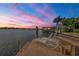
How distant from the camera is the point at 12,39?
68.4 inches

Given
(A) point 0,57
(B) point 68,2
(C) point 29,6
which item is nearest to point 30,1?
(C) point 29,6

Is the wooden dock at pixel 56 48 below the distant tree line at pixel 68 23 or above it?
below

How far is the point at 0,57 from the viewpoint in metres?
1.75

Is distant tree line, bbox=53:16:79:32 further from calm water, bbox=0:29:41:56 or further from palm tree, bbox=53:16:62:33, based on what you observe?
calm water, bbox=0:29:41:56

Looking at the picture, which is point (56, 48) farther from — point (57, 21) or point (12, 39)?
point (12, 39)

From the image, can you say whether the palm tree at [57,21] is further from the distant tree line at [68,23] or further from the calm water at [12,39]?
the calm water at [12,39]

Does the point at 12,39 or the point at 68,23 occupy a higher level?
the point at 68,23

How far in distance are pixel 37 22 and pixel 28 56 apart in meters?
0.41

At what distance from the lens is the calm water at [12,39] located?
5.68 ft

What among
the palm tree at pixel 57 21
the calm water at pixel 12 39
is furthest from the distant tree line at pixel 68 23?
the calm water at pixel 12 39

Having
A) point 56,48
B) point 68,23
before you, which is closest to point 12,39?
point 56,48

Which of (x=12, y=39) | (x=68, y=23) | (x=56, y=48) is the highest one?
(x=68, y=23)

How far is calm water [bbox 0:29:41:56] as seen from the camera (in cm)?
173

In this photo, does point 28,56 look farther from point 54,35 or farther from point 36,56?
point 54,35
